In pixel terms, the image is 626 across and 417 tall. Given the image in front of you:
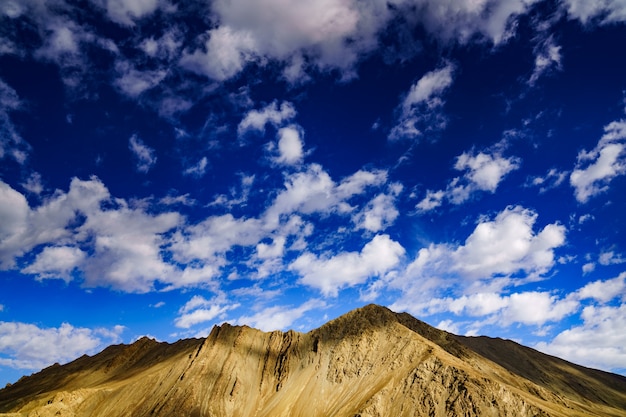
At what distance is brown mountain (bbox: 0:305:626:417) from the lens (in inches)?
3216

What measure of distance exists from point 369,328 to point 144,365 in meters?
81.8

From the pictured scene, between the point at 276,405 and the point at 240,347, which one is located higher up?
the point at 240,347

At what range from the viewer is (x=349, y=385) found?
9756 centimetres

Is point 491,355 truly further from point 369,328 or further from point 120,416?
point 120,416

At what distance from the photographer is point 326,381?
101750 millimetres

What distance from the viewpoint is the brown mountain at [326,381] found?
81688 mm

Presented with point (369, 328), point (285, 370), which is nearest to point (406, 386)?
point (369, 328)

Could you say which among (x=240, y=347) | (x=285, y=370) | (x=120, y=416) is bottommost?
(x=120, y=416)

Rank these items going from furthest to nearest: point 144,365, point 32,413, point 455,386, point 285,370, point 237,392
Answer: point 144,365 < point 285,370 < point 237,392 < point 32,413 < point 455,386

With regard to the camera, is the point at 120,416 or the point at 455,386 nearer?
the point at 455,386

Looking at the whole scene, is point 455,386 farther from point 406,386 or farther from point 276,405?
point 276,405

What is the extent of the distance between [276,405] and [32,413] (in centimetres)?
6014

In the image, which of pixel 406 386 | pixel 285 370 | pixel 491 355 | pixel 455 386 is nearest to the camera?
pixel 455 386

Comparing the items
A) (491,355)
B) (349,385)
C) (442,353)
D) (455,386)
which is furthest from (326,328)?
(491,355)
